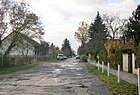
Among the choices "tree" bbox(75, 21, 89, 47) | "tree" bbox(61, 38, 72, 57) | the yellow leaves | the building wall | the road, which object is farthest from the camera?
"tree" bbox(61, 38, 72, 57)

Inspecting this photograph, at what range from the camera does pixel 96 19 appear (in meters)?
104

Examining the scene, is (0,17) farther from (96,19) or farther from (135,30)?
(96,19)

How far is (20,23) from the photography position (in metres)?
51.5

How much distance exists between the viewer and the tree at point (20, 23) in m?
50.2

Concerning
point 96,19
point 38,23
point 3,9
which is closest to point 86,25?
point 96,19

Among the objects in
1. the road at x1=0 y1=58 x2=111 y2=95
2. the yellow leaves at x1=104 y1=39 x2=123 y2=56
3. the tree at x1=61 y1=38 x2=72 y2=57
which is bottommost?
the road at x1=0 y1=58 x2=111 y2=95

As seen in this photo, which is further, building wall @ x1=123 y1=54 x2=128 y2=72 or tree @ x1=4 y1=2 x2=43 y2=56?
tree @ x1=4 y1=2 x2=43 y2=56

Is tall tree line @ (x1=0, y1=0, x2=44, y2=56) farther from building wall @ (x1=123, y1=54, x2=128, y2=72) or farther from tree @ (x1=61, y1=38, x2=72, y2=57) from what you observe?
tree @ (x1=61, y1=38, x2=72, y2=57)

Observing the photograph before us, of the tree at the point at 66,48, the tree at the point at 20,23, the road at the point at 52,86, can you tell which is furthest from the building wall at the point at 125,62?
the tree at the point at 66,48

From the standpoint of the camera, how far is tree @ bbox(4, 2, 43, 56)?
50219 millimetres

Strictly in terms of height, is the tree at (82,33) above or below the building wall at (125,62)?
above

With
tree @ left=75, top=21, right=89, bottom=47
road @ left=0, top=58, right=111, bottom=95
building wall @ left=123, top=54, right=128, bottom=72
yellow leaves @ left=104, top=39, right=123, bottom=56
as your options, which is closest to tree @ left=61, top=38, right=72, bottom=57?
tree @ left=75, top=21, right=89, bottom=47

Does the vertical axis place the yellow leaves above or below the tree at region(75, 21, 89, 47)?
below

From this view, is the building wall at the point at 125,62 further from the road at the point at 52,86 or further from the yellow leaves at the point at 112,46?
the yellow leaves at the point at 112,46
